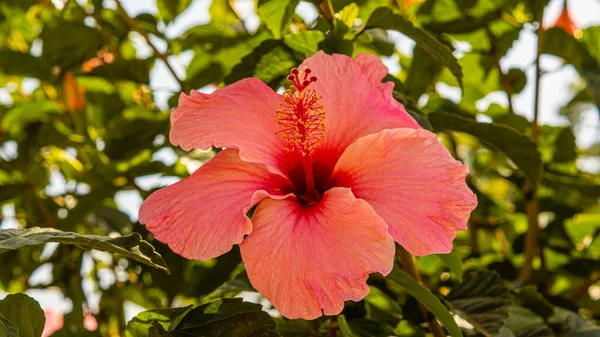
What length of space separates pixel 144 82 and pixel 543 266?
89 cm

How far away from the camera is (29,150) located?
1401 mm

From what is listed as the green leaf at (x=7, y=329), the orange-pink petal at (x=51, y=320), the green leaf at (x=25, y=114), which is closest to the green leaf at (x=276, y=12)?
the green leaf at (x=7, y=329)

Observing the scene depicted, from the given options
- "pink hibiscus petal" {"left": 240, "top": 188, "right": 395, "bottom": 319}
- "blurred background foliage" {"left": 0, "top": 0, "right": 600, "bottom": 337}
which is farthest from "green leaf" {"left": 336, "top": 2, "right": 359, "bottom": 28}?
"pink hibiscus petal" {"left": 240, "top": 188, "right": 395, "bottom": 319}

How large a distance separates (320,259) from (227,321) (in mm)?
164

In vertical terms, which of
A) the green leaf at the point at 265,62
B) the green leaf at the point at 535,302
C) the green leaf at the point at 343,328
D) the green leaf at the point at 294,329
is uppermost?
the green leaf at the point at 265,62

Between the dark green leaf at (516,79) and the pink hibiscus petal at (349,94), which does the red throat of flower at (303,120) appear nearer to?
the pink hibiscus petal at (349,94)

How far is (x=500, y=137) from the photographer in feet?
3.00

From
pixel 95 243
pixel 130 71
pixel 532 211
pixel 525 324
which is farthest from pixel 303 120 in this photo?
pixel 130 71

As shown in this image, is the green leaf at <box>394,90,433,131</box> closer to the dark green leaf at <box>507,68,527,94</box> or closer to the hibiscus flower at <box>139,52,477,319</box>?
the hibiscus flower at <box>139,52,477,319</box>

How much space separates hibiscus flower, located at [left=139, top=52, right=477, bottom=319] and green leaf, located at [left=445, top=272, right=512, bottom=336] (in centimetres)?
25

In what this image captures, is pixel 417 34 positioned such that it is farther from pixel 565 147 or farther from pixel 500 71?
pixel 565 147

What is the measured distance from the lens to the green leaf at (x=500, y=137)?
2.96 feet

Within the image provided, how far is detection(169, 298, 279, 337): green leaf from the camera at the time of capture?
705mm

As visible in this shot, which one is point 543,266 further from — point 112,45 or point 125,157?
point 112,45
